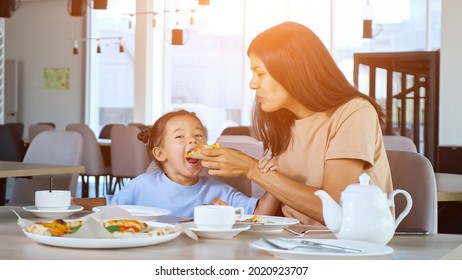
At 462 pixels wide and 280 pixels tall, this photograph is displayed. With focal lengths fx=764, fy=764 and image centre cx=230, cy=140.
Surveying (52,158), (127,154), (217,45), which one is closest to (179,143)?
(52,158)

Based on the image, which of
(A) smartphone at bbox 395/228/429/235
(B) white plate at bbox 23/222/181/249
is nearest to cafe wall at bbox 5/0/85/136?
(A) smartphone at bbox 395/228/429/235

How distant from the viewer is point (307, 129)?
6.36 feet

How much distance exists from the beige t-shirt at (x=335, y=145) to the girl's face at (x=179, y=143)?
1.11 ft

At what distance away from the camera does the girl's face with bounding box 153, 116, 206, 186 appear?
2.20m

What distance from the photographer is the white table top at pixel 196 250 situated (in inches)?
47.3

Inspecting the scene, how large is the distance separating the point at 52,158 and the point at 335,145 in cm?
253

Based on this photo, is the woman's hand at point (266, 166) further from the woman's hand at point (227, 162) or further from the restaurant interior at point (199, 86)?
the restaurant interior at point (199, 86)

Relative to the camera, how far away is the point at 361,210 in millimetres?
1279

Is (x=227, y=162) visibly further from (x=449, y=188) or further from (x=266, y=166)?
(x=449, y=188)

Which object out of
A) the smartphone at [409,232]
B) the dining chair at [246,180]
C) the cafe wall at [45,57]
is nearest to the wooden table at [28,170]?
the dining chair at [246,180]

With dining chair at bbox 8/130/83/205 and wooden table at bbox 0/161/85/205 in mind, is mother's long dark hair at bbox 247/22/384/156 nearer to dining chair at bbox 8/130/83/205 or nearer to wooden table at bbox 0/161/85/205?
wooden table at bbox 0/161/85/205

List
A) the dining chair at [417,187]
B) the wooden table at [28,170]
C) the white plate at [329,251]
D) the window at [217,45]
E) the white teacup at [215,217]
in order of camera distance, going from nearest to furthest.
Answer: the white plate at [329,251], the white teacup at [215,217], the dining chair at [417,187], the wooden table at [28,170], the window at [217,45]
